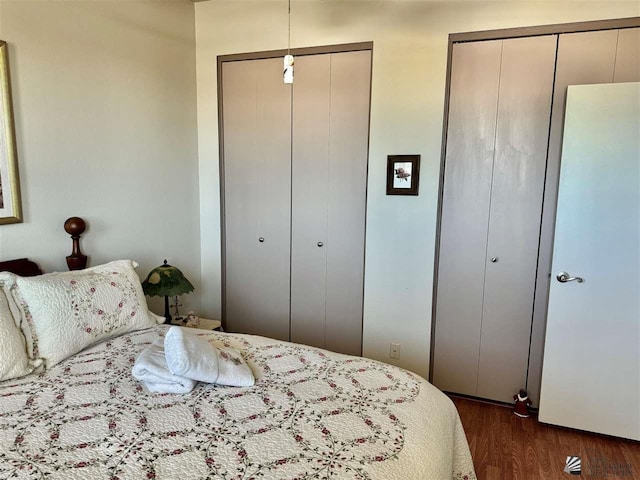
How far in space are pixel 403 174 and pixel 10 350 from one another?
2198 mm

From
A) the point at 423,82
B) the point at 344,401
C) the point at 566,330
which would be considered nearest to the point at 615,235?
the point at 566,330

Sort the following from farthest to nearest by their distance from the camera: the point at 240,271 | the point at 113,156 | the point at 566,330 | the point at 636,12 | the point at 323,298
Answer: the point at 240,271 → the point at 323,298 → the point at 113,156 → the point at 566,330 → the point at 636,12

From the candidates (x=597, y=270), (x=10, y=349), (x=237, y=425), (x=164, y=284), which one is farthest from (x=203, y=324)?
(x=597, y=270)

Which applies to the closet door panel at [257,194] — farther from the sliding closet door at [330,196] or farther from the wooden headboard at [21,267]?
the wooden headboard at [21,267]

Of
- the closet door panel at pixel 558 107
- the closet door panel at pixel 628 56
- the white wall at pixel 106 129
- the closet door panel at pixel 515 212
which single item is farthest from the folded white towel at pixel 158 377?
the closet door panel at pixel 628 56

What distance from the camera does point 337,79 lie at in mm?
2828

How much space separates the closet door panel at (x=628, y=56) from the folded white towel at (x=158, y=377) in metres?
2.61

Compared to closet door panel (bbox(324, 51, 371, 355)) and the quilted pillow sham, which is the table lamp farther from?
closet door panel (bbox(324, 51, 371, 355))

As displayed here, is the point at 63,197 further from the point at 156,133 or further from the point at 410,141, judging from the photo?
the point at 410,141

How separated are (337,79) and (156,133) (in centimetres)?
127

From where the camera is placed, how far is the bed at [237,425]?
115 centimetres

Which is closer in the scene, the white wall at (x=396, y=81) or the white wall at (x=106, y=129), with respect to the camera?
the white wall at (x=106, y=129)

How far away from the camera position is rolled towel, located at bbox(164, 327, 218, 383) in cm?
151

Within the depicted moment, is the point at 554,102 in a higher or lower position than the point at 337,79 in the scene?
lower
